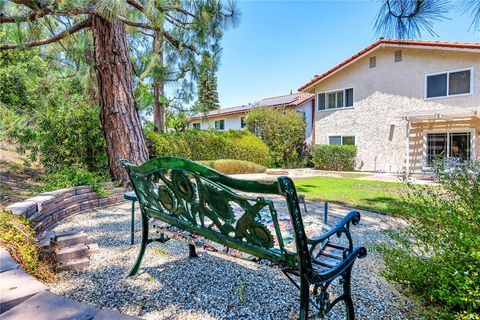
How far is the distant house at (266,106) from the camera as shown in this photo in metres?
18.4

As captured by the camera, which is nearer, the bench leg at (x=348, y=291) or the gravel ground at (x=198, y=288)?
the bench leg at (x=348, y=291)

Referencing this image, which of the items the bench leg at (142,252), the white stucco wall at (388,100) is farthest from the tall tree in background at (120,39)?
the white stucco wall at (388,100)

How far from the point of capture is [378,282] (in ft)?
8.48

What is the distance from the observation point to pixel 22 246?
7.27 feet

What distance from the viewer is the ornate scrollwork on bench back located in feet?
5.09

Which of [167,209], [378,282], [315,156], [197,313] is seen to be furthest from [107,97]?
[315,156]

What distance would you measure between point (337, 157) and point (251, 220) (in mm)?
14548

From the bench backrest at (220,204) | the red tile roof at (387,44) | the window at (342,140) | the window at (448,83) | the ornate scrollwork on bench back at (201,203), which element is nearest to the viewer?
the bench backrest at (220,204)

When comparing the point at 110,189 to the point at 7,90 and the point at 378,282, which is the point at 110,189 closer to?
the point at 378,282

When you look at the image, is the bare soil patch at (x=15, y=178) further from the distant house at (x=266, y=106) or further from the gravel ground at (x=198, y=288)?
the distant house at (x=266, y=106)

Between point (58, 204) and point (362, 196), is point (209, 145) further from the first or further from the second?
point (58, 204)

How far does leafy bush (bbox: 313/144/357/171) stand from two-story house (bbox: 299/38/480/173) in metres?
0.65

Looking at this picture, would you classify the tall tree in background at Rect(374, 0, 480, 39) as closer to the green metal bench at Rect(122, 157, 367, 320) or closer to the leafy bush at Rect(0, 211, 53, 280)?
the green metal bench at Rect(122, 157, 367, 320)

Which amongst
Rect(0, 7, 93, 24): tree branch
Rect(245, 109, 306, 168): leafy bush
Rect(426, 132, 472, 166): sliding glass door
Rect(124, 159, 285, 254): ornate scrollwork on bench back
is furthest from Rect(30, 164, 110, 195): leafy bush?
Rect(426, 132, 472, 166): sliding glass door
